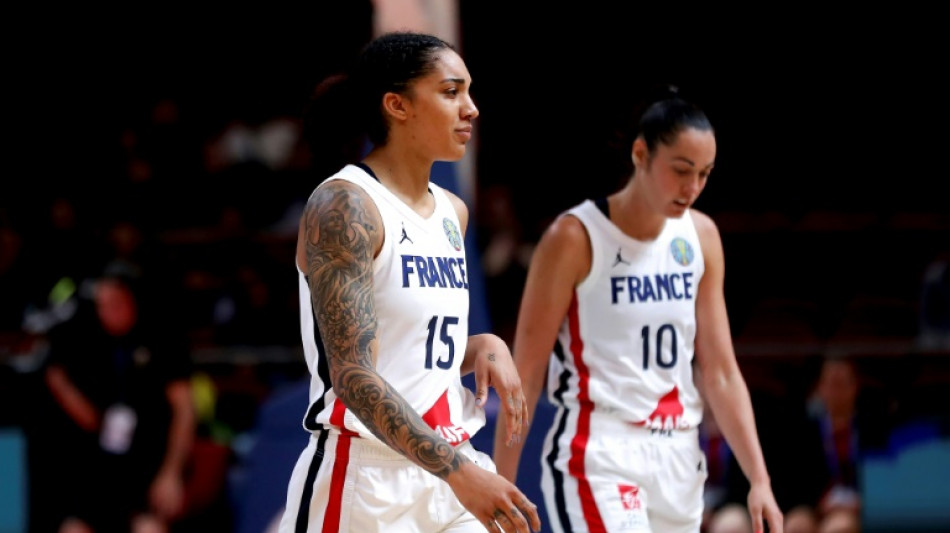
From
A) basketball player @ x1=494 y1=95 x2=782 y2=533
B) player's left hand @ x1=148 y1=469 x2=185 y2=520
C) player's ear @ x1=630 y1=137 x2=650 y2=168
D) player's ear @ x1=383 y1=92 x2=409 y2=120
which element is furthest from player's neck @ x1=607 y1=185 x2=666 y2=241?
player's left hand @ x1=148 y1=469 x2=185 y2=520

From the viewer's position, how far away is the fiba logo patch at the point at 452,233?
3375mm

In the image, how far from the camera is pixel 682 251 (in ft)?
14.0

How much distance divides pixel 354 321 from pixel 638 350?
56.3 inches

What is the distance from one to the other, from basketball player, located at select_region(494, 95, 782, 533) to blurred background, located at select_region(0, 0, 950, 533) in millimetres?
1288

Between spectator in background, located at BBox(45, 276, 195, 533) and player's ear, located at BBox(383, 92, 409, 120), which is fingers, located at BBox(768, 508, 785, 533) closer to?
player's ear, located at BBox(383, 92, 409, 120)

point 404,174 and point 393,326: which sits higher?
→ point 404,174

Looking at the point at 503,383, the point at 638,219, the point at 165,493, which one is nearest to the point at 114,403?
the point at 165,493

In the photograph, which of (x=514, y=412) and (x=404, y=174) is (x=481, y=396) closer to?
(x=514, y=412)

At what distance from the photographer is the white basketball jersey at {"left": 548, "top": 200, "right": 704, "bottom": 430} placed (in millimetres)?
4129

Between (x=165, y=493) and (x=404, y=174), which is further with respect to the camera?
(x=165, y=493)

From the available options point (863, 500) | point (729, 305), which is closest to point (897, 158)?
point (729, 305)

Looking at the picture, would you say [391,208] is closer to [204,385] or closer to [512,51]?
[204,385]

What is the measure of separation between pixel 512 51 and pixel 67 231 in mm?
5871

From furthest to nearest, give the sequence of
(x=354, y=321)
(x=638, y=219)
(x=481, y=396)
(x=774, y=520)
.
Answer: (x=638, y=219) < (x=774, y=520) < (x=481, y=396) < (x=354, y=321)
